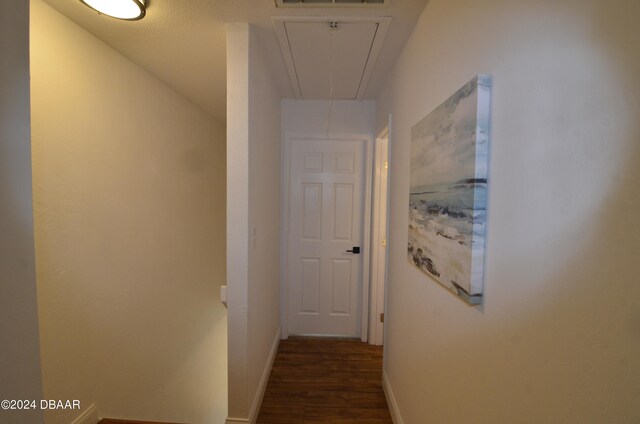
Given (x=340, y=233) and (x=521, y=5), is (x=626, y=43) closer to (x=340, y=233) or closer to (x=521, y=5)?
(x=521, y=5)

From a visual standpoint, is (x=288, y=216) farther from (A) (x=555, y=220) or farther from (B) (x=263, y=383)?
(A) (x=555, y=220)

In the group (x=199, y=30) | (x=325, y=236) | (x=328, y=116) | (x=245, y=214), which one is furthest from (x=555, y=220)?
(x=328, y=116)

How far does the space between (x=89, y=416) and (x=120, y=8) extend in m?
2.37

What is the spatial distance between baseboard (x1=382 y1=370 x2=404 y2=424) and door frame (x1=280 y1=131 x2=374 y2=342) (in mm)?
714

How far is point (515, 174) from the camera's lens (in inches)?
25.6

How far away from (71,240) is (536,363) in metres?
2.17

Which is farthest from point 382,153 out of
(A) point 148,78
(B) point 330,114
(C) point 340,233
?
(A) point 148,78

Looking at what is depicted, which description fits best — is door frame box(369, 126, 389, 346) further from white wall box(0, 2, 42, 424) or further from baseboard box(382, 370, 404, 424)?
white wall box(0, 2, 42, 424)

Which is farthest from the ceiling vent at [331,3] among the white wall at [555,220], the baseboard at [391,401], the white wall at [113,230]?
the baseboard at [391,401]

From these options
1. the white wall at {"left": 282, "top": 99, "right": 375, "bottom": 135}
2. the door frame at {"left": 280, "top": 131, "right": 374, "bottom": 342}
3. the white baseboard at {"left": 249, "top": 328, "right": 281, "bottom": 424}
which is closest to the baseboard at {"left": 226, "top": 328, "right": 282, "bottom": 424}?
the white baseboard at {"left": 249, "top": 328, "right": 281, "bottom": 424}

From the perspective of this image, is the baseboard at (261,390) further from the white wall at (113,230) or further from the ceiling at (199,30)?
the ceiling at (199,30)

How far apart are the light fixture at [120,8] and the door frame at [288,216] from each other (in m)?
1.44

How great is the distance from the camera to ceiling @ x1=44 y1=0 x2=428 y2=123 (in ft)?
4.36

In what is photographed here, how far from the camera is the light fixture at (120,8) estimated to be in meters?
1.25
